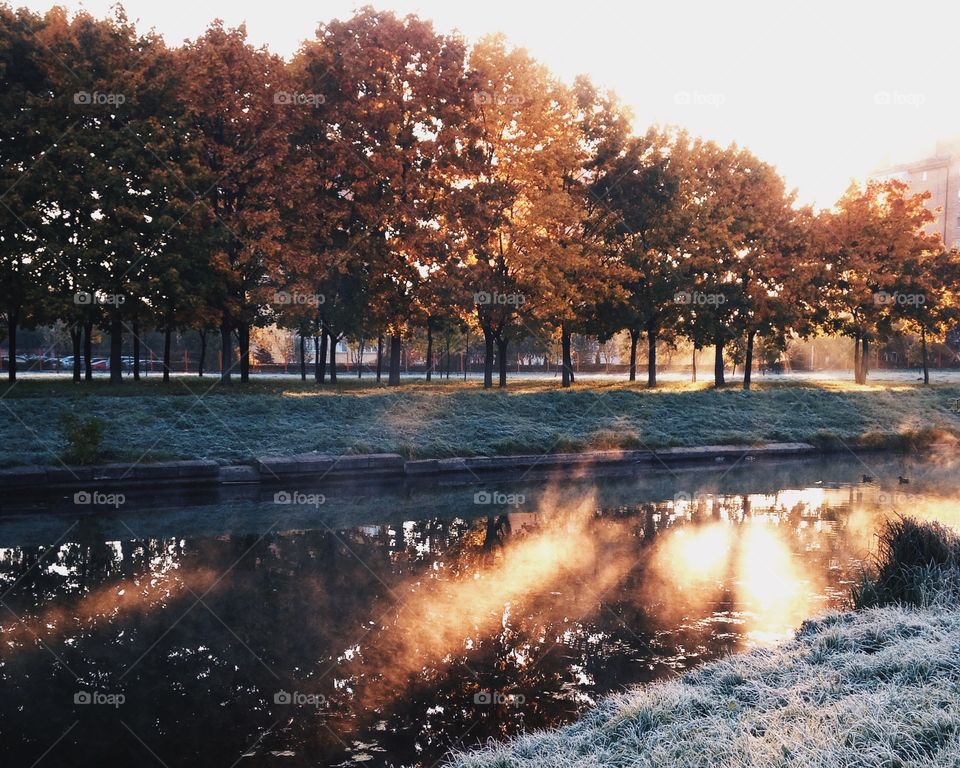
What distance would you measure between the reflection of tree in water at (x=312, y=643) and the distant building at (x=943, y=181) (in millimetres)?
113866

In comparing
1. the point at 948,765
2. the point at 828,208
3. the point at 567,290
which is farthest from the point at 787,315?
the point at 948,765

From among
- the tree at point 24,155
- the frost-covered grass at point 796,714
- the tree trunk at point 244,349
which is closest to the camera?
the frost-covered grass at point 796,714

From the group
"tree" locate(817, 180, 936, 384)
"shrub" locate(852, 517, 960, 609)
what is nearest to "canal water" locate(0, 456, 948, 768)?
"shrub" locate(852, 517, 960, 609)

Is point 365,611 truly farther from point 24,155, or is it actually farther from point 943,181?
point 943,181

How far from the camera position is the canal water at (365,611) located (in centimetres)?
585

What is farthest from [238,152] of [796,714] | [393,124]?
[796,714]

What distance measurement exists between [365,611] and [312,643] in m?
0.98

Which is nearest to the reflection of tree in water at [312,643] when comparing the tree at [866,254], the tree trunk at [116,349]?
the tree trunk at [116,349]

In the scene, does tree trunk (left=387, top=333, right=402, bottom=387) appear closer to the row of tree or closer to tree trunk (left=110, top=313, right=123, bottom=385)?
the row of tree

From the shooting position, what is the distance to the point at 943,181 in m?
110

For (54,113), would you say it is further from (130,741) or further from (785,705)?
(785,705)

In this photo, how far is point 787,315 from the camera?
1708 inches

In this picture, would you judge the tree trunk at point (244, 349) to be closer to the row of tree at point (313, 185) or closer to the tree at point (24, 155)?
the row of tree at point (313, 185)

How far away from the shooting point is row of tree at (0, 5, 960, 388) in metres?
30.4
